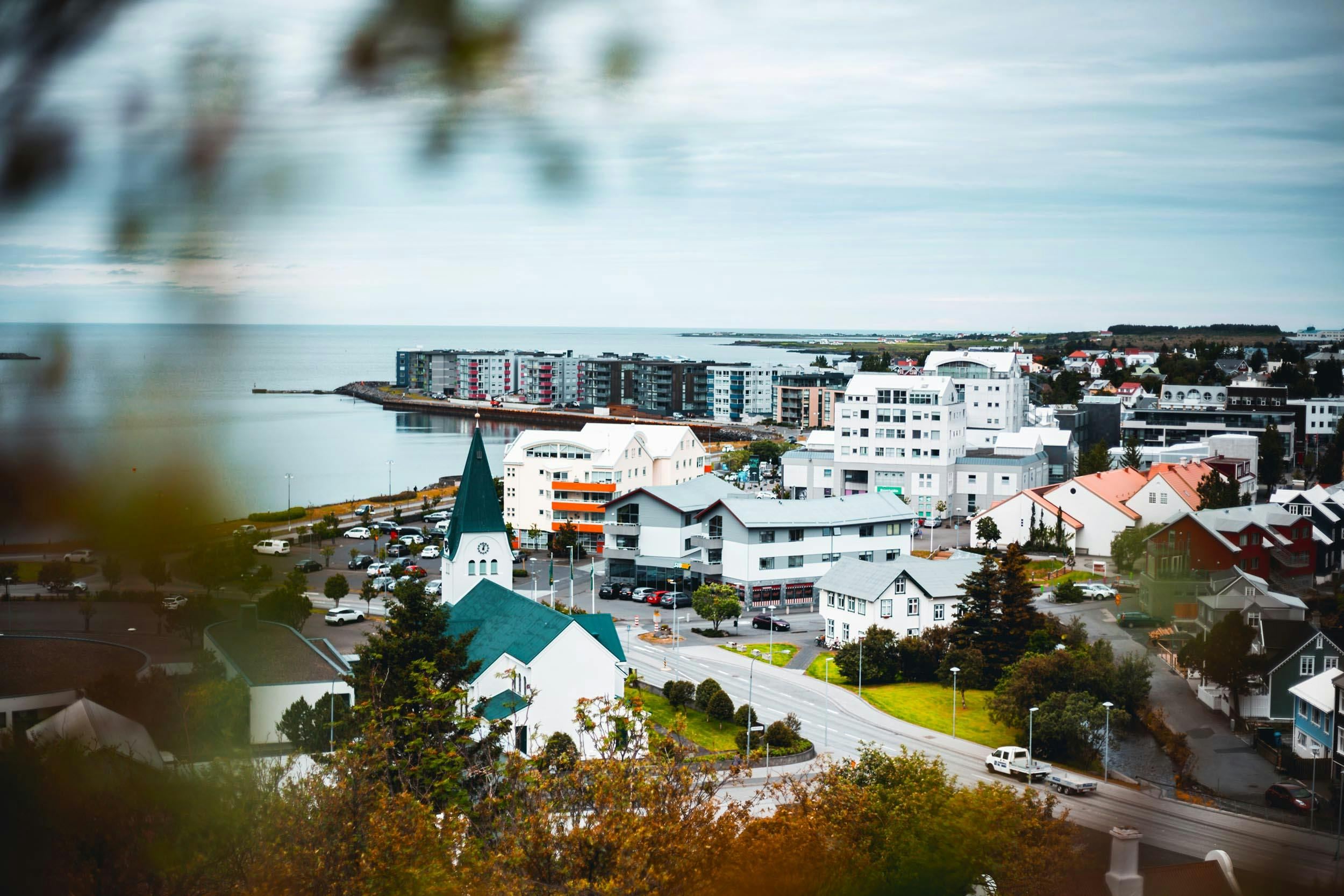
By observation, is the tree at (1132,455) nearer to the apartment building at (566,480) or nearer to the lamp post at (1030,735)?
the lamp post at (1030,735)

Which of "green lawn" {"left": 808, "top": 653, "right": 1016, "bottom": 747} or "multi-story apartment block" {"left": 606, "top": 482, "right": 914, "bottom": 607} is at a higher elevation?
"multi-story apartment block" {"left": 606, "top": 482, "right": 914, "bottom": 607}

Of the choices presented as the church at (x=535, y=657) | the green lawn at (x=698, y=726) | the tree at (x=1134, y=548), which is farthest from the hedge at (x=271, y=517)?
the green lawn at (x=698, y=726)

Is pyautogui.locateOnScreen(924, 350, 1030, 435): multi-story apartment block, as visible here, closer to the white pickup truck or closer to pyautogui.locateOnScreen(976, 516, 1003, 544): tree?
pyautogui.locateOnScreen(976, 516, 1003, 544): tree

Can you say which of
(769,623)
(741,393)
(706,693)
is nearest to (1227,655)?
(706,693)

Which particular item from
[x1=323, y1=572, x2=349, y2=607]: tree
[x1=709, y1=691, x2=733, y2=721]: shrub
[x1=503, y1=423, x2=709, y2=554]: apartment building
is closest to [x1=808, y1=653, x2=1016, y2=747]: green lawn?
[x1=709, y1=691, x2=733, y2=721]: shrub

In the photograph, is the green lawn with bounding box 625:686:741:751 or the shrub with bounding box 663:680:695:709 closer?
the green lawn with bounding box 625:686:741:751

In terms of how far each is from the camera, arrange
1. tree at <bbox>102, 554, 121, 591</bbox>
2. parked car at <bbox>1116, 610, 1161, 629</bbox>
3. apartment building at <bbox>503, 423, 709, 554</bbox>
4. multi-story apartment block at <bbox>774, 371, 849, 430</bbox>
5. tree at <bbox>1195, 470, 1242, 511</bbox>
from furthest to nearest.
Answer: multi-story apartment block at <bbox>774, 371, 849, 430</bbox> < apartment building at <bbox>503, 423, 709, 554</bbox> < tree at <bbox>1195, 470, 1242, 511</bbox> < parked car at <bbox>1116, 610, 1161, 629</bbox> < tree at <bbox>102, 554, 121, 591</bbox>

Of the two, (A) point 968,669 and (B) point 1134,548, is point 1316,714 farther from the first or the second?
(A) point 968,669
